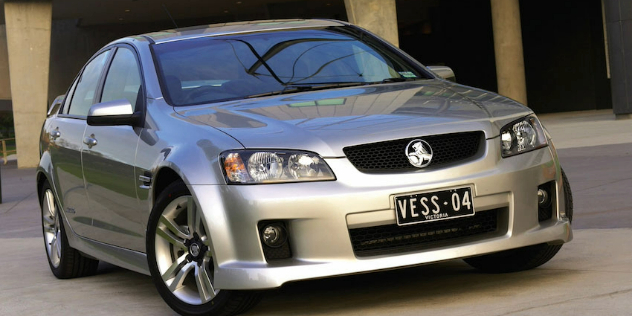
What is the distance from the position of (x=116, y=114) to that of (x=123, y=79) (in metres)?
0.78

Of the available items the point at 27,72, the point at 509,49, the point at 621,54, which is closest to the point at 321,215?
the point at 621,54

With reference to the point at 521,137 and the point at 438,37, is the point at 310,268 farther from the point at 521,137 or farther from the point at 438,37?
the point at 438,37

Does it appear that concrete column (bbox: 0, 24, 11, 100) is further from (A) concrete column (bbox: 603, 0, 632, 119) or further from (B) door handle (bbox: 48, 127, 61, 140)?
(B) door handle (bbox: 48, 127, 61, 140)

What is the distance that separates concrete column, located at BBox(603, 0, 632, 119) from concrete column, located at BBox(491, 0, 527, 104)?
19.2 feet

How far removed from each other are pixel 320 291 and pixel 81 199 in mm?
1721

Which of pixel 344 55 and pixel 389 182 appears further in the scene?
pixel 344 55

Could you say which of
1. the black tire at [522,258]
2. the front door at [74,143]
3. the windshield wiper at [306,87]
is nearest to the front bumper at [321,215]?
the black tire at [522,258]

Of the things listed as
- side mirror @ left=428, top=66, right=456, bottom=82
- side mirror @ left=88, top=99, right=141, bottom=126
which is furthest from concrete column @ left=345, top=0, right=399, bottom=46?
side mirror @ left=88, top=99, right=141, bottom=126

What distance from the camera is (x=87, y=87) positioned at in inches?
276

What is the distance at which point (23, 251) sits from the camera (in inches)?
343

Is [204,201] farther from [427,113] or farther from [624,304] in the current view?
[624,304]

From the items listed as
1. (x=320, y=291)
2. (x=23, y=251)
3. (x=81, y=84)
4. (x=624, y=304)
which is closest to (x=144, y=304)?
(x=320, y=291)

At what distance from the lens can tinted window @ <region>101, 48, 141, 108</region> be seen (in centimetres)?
599

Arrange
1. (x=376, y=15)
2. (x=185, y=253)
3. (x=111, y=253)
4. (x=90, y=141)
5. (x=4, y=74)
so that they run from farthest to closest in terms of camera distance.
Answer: (x=4, y=74) → (x=376, y=15) → (x=90, y=141) → (x=111, y=253) → (x=185, y=253)
